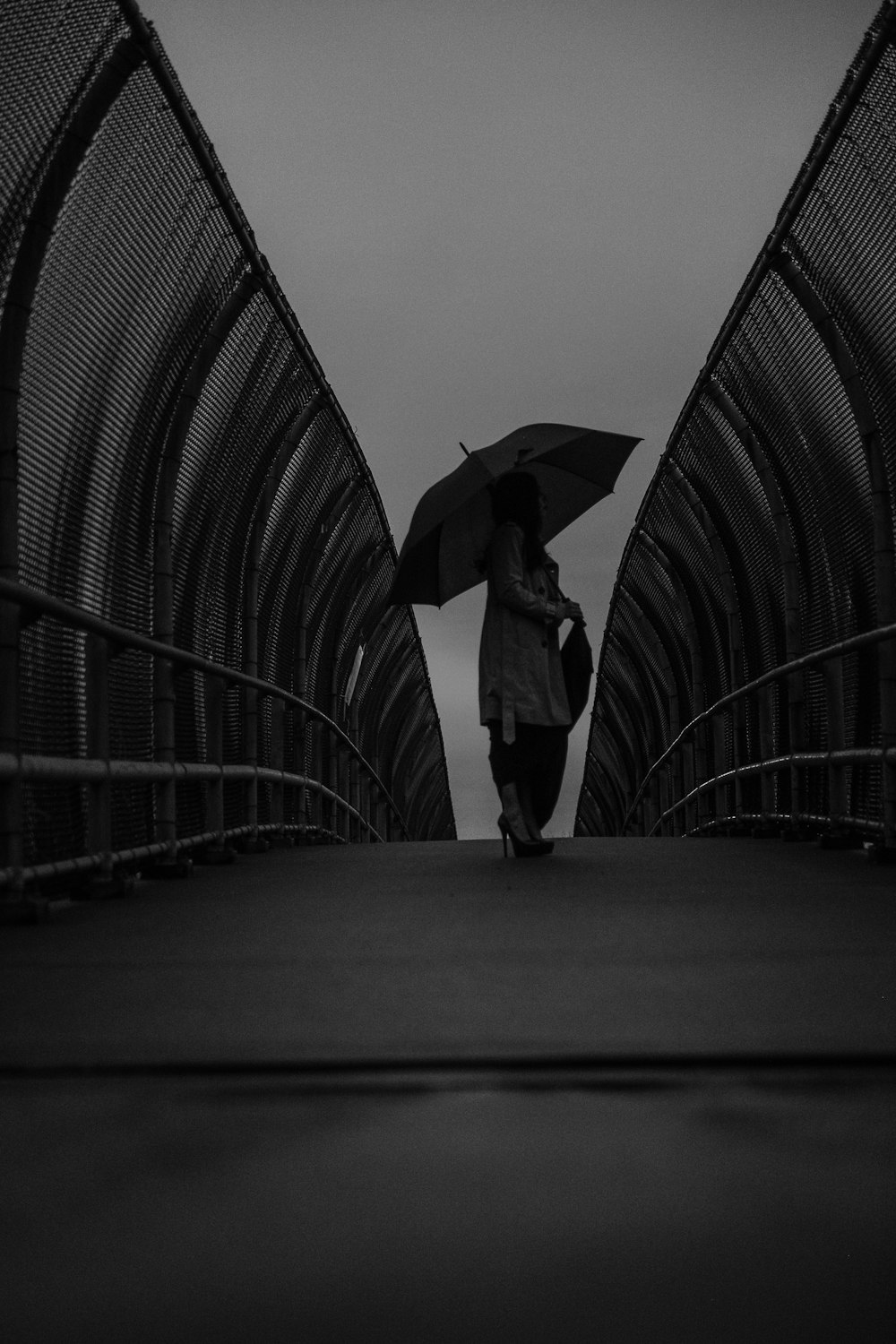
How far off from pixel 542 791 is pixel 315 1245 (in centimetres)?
660

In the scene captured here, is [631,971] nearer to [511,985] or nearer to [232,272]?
[511,985]

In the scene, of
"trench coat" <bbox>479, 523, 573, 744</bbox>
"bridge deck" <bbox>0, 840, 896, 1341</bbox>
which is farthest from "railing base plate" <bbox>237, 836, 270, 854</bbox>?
"bridge deck" <bbox>0, 840, 896, 1341</bbox>

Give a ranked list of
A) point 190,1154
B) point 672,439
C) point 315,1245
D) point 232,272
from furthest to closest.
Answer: point 672,439 → point 232,272 → point 190,1154 → point 315,1245

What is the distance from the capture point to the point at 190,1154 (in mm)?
2328

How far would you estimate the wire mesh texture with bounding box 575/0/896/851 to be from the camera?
22.5ft

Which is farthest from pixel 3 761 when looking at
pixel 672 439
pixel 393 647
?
pixel 393 647

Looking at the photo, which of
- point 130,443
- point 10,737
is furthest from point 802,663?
point 10,737

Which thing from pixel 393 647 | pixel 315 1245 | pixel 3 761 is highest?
pixel 393 647

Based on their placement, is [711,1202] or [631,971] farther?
[631,971]

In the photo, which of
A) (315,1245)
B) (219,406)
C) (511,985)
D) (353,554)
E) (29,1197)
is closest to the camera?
(315,1245)

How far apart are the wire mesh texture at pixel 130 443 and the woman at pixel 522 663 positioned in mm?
1378

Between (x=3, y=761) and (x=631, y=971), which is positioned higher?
(x=3, y=761)

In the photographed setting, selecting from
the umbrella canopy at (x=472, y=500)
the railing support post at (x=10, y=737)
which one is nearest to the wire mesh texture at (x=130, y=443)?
the railing support post at (x=10, y=737)

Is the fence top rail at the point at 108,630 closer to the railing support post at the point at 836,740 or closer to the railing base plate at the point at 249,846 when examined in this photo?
the railing base plate at the point at 249,846
